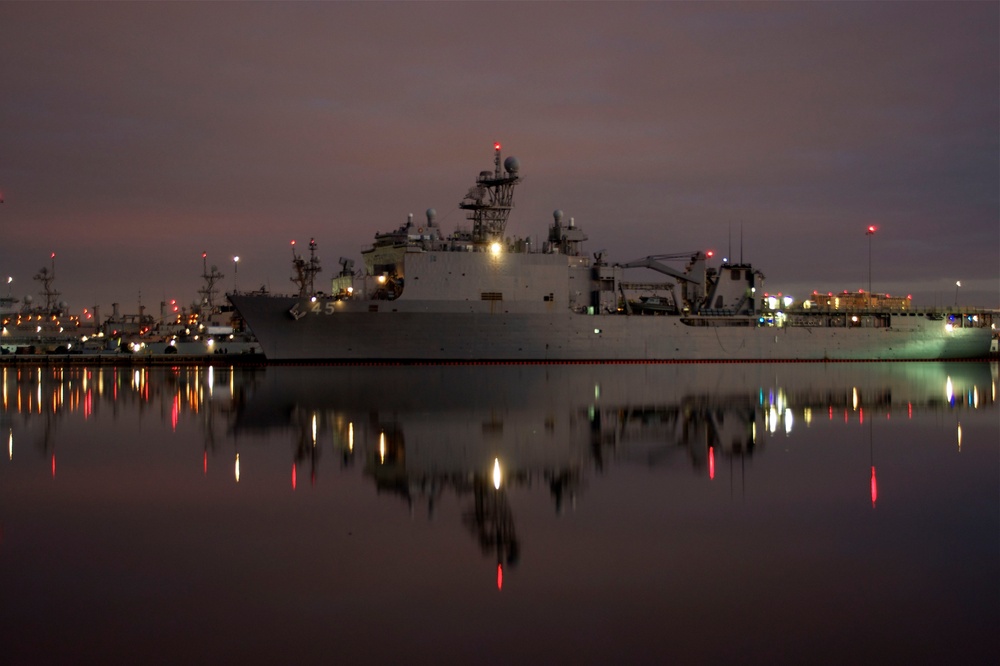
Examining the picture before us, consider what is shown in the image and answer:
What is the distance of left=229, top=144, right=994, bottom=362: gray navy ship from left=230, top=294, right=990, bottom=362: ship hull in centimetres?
6

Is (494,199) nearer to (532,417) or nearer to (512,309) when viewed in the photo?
(512,309)

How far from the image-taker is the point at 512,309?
49.1 m

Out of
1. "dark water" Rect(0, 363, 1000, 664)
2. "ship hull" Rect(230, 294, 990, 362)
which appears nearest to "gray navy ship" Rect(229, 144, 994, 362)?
"ship hull" Rect(230, 294, 990, 362)

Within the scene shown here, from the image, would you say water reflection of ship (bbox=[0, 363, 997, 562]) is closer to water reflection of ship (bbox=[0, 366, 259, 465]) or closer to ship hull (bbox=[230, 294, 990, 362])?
water reflection of ship (bbox=[0, 366, 259, 465])

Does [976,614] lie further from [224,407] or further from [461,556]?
[224,407]

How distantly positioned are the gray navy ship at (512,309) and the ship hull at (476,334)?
0.20 ft

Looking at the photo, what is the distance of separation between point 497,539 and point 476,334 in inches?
1486

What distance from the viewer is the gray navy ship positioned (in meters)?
47.7

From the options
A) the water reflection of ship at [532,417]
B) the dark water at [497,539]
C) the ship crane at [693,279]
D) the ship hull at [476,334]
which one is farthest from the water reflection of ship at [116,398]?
the ship crane at [693,279]

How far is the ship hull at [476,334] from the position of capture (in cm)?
4756

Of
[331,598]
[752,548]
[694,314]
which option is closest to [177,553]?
[331,598]

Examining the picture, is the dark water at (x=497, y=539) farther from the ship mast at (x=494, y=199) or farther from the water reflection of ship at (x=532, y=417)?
the ship mast at (x=494, y=199)

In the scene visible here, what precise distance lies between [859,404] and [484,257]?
79.0 feet

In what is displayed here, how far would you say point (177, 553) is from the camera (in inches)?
401
